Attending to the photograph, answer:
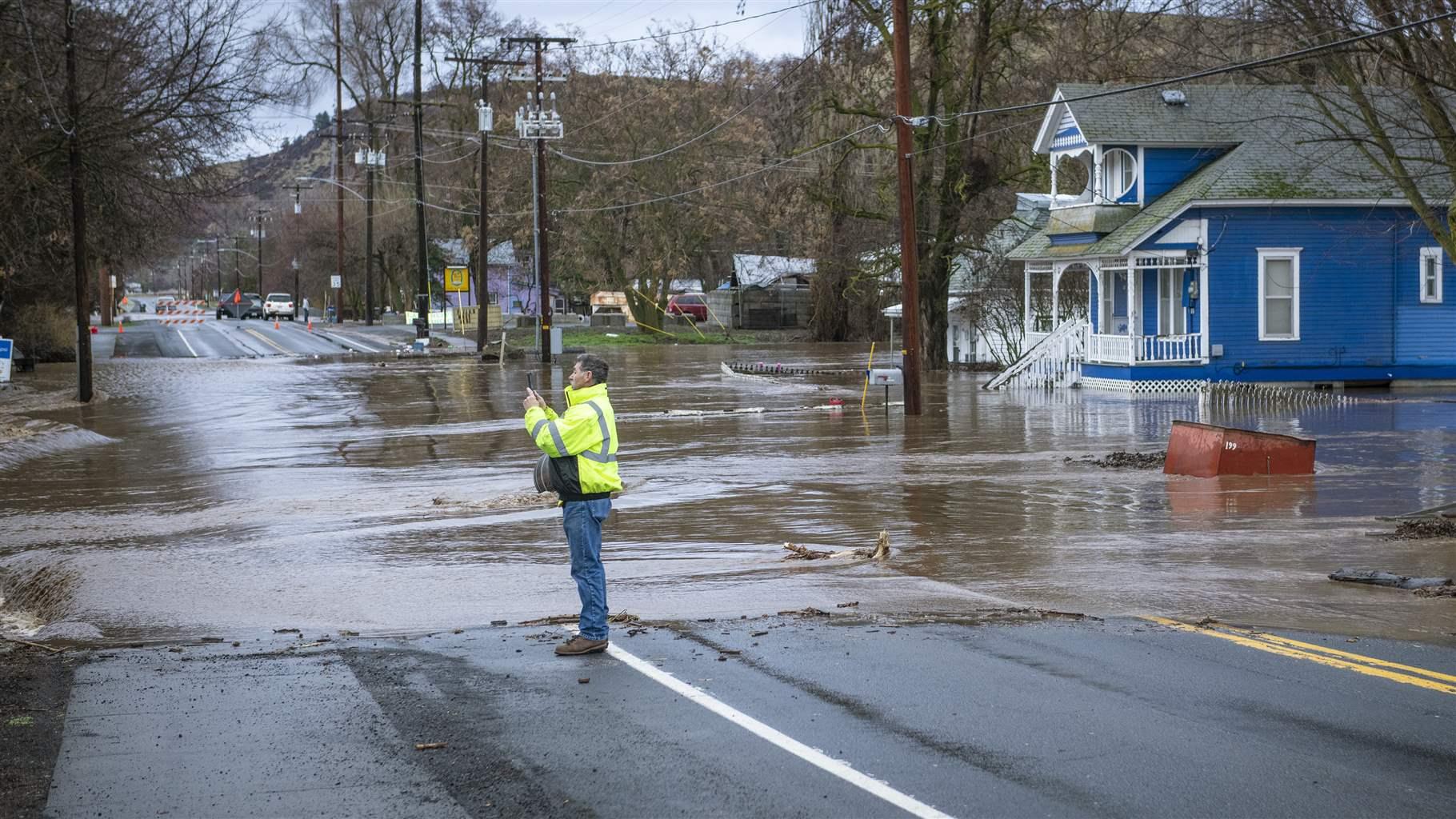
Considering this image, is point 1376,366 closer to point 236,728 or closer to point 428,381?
point 428,381

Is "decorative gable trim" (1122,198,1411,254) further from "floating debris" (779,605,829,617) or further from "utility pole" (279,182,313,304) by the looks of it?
"utility pole" (279,182,313,304)

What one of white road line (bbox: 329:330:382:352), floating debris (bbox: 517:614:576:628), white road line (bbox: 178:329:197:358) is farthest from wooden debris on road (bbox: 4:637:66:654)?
white road line (bbox: 329:330:382:352)

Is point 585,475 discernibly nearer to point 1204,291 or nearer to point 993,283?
point 1204,291

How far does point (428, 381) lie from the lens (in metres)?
40.3

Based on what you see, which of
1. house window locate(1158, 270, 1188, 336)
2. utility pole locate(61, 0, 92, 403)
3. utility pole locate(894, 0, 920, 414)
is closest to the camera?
utility pole locate(894, 0, 920, 414)

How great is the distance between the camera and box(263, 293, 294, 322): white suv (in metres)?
97.8

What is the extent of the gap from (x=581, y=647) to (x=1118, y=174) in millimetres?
30082

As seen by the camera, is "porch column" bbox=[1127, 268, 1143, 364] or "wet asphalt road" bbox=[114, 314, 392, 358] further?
"wet asphalt road" bbox=[114, 314, 392, 358]

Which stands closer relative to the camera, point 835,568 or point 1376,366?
point 835,568

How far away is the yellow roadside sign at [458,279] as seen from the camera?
6406 centimetres

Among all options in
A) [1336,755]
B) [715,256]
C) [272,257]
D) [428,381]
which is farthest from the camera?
[272,257]

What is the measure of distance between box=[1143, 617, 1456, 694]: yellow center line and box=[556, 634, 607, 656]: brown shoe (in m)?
3.52

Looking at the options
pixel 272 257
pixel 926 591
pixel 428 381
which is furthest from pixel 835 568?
pixel 272 257

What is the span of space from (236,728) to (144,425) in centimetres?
2165
